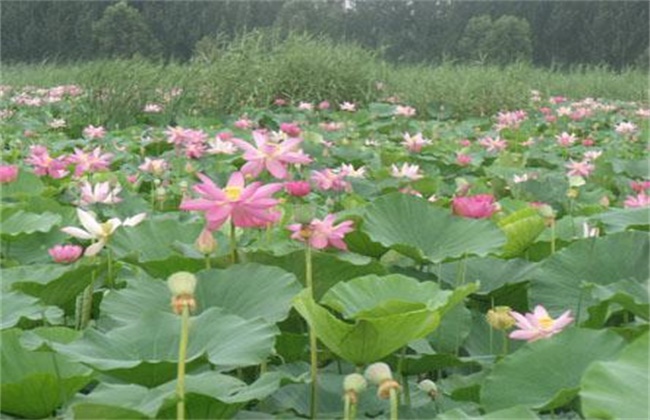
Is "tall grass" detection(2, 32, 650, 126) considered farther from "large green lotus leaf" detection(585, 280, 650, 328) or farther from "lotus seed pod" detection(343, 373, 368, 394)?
"lotus seed pod" detection(343, 373, 368, 394)

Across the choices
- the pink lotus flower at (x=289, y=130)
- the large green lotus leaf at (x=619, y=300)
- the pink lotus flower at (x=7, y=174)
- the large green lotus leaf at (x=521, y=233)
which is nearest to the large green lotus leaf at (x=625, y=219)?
the large green lotus leaf at (x=521, y=233)

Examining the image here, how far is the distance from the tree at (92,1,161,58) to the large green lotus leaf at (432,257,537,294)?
68.2ft

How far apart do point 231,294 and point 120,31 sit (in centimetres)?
2169

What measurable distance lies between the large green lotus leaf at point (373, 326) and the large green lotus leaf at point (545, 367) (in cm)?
7

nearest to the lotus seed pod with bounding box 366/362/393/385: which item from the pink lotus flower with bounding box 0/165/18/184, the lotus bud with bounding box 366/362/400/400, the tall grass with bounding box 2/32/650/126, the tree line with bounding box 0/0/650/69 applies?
the lotus bud with bounding box 366/362/400/400

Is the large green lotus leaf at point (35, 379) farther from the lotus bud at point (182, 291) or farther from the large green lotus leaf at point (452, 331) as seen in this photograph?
the large green lotus leaf at point (452, 331)

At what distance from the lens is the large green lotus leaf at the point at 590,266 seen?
1.08 metres

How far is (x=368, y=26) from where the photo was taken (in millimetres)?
27812

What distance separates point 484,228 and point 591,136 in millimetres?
3538

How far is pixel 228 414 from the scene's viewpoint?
735mm

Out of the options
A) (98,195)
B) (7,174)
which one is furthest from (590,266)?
(7,174)

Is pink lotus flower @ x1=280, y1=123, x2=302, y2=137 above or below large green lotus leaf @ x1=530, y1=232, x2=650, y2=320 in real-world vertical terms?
below

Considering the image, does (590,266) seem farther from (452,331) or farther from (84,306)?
(84,306)

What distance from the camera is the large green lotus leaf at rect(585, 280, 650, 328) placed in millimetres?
907
